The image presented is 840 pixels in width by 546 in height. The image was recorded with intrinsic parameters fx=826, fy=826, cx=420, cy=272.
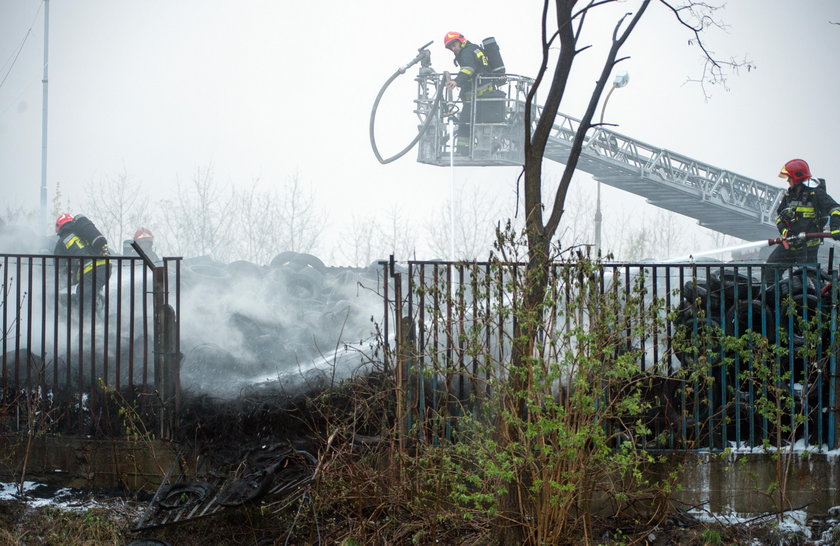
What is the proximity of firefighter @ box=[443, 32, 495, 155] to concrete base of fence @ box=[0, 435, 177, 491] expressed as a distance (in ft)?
30.0

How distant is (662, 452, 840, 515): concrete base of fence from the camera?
6.58 meters

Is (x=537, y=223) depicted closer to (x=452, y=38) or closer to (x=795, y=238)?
(x=795, y=238)

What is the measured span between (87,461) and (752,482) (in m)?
5.70

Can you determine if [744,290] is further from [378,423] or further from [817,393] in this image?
[378,423]

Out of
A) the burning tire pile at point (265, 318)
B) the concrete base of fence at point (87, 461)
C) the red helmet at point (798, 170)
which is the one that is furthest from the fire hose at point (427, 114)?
the concrete base of fence at point (87, 461)

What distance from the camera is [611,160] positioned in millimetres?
17453

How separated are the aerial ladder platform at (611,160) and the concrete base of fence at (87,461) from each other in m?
8.92

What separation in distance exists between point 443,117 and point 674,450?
32.5 ft

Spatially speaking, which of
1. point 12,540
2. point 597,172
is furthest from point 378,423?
point 597,172

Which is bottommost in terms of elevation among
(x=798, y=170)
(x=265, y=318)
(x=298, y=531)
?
(x=298, y=531)

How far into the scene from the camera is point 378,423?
6.93 metres

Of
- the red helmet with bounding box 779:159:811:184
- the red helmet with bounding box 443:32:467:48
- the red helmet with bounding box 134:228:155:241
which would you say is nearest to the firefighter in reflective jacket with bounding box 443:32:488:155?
the red helmet with bounding box 443:32:467:48

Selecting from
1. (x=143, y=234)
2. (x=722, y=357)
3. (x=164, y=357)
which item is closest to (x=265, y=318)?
(x=164, y=357)

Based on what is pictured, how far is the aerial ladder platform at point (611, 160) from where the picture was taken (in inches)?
591
